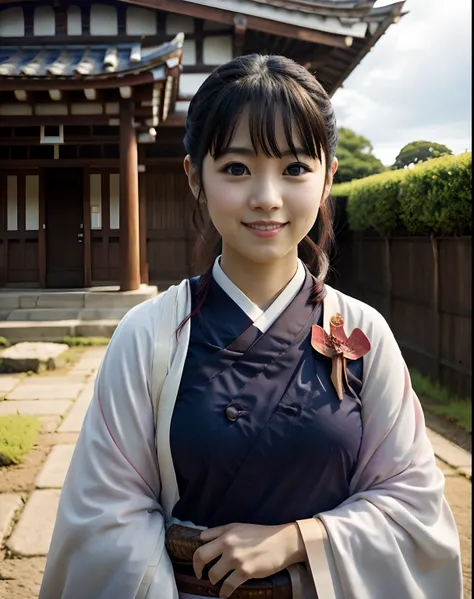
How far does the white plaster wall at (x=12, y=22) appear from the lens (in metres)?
8.41

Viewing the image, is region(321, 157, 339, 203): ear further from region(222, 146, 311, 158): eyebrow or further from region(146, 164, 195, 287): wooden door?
region(146, 164, 195, 287): wooden door

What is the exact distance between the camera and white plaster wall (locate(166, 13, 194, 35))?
878 cm

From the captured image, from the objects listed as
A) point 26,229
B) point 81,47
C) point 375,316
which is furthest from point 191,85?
point 375,316

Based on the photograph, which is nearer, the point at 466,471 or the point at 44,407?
the point at 466,471

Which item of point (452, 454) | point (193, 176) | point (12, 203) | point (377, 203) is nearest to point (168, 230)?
point (12, 203)

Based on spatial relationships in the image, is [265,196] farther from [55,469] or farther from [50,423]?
[50,423]

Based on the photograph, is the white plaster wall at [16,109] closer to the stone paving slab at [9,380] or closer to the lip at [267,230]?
the stone paving slab at [9,380]

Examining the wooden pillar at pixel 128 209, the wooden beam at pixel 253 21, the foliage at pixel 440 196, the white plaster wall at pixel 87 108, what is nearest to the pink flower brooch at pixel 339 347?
the foliage at pixel 440 196

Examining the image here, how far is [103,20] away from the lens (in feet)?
28.3

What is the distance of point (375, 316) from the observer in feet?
3.92

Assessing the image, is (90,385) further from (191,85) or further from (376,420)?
(191,85)

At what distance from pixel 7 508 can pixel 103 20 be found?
7.99 m

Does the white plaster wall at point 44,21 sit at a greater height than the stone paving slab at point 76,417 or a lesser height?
greater

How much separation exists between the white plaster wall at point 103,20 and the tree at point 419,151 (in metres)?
8.51
